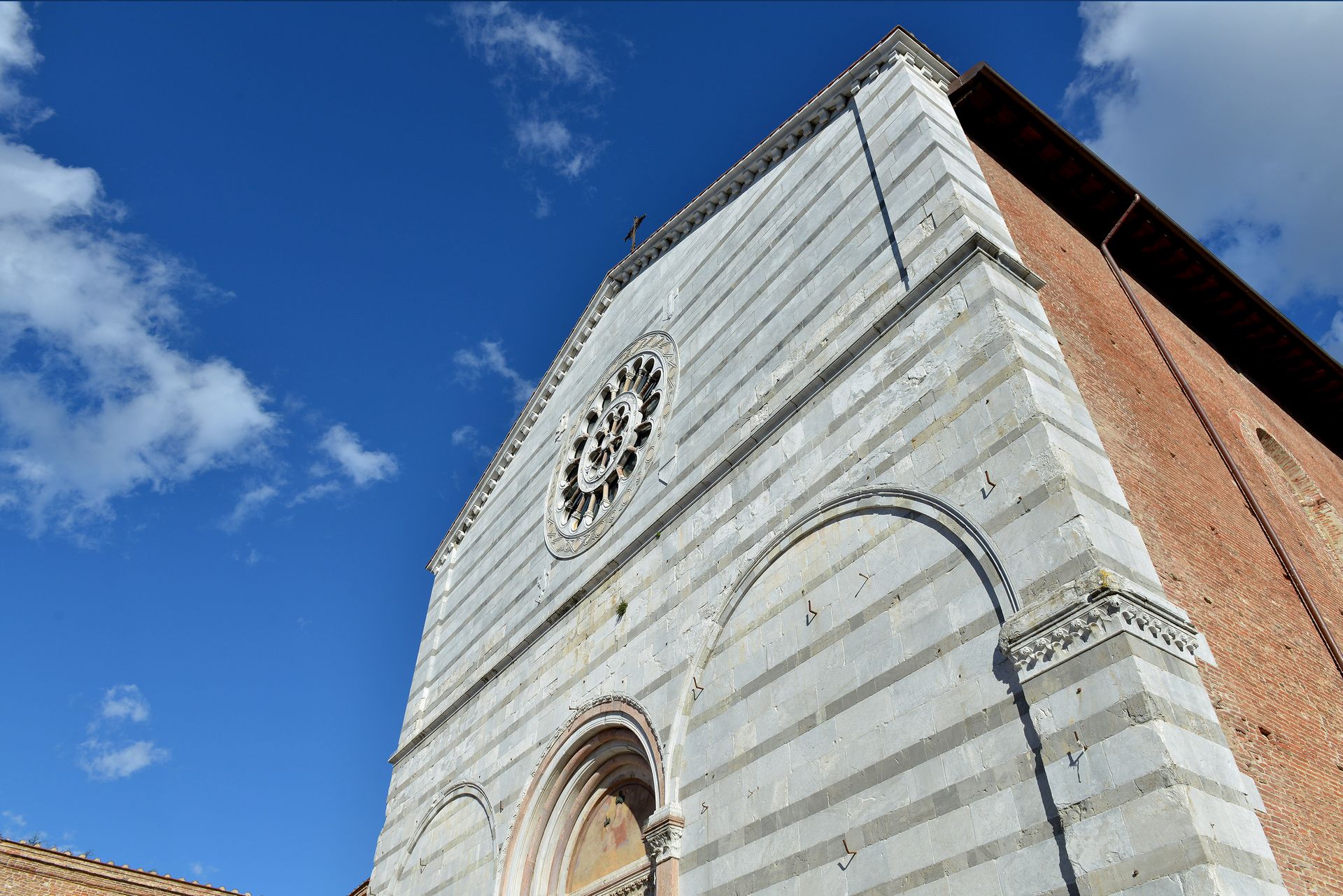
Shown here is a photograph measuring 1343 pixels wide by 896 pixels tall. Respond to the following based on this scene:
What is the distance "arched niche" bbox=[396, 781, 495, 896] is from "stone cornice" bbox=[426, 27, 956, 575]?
18.0 ft

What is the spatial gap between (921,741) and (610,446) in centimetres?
722

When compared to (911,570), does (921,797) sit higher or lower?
lower

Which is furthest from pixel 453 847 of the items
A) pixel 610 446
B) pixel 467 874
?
pixel 610 446

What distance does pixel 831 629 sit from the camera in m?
6.77

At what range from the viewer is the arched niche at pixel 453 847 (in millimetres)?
10109

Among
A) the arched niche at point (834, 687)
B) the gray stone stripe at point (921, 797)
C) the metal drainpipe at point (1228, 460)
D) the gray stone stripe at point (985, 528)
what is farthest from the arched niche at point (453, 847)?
the metal drainpipe at point (1228, 460)

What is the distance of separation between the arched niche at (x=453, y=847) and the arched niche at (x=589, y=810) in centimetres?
58

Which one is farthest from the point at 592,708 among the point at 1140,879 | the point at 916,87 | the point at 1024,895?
the point at 916,87

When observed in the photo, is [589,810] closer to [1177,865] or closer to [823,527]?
[823,527]

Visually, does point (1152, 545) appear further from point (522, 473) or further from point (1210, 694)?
point (522, 473)

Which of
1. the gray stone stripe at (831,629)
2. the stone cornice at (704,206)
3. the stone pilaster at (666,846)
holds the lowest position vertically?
the stone pilaster at (666,846)

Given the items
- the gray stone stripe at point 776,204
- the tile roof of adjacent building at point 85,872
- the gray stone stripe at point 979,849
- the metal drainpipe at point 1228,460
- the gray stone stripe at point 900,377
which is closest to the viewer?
the gray stone stripe at point 979,849

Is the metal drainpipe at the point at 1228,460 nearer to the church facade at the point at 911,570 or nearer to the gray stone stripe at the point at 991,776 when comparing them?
the church facade at the point at 911,570

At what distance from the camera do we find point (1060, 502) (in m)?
5.54
